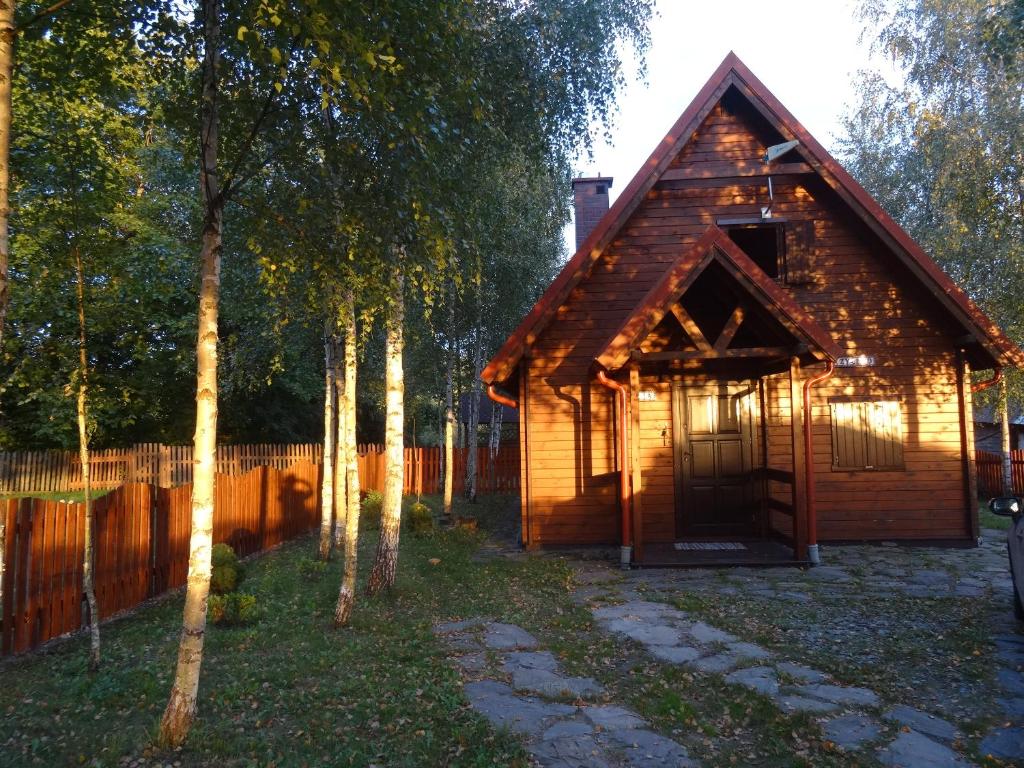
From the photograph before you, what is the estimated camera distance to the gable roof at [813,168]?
382 inches

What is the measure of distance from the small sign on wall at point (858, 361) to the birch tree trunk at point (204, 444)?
935cm

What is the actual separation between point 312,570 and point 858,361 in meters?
8.64

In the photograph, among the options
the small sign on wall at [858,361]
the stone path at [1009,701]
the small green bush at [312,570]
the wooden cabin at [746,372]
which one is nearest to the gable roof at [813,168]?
the wooden cabin at [746,372]

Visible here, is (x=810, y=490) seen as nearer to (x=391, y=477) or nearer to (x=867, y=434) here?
(x=867, y=434)

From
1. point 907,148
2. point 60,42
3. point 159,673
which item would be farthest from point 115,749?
point 907,148

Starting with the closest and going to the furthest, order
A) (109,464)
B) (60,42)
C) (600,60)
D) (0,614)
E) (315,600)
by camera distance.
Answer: (60,42)
(0,614)
(315,600)
(600,60)
(109,464)

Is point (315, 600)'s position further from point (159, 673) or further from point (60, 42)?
point (60, 42)

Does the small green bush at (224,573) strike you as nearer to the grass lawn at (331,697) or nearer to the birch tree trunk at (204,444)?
the grass lawn at (331,697)

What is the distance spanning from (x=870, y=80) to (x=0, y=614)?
Result: 24842mm

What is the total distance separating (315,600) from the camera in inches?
289

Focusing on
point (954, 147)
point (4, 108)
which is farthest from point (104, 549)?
point (954, 147)

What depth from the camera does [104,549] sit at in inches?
263

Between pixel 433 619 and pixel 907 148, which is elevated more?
pixel 907 148

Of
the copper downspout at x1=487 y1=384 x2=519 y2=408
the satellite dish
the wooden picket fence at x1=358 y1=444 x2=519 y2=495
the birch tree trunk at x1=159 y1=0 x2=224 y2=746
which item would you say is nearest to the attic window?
the satellite dish
